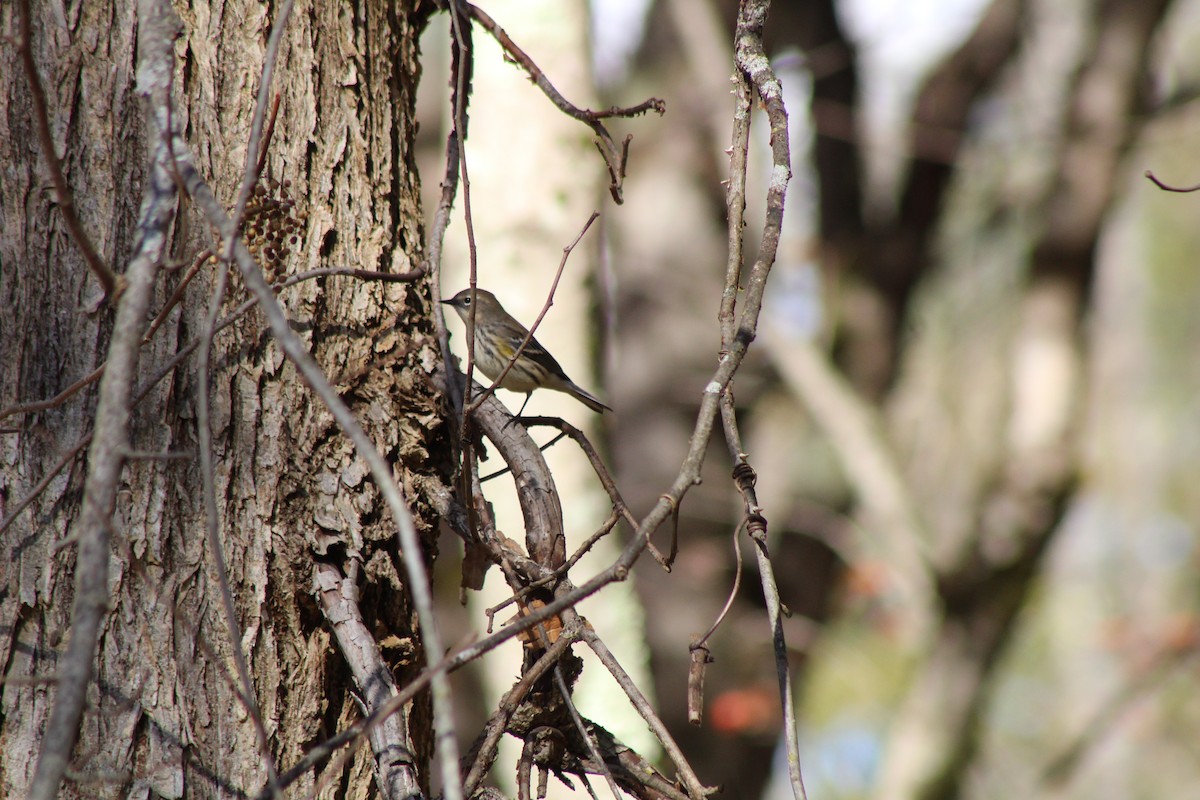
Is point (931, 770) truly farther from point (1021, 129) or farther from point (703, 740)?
point (1021, 129)

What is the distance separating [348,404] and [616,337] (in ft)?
20.7

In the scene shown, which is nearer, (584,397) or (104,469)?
(104,469)

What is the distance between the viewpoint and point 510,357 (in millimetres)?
5180

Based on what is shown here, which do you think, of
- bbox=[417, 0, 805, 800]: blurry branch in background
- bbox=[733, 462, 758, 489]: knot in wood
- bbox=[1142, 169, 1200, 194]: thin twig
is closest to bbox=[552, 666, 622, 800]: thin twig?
bbox=[417, 0, 805, 800]: blurry branch in background

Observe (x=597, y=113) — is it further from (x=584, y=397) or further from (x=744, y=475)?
(x=584, y=397)

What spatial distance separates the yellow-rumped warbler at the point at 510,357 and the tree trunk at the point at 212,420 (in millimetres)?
2353

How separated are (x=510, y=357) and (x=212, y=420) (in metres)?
3.24

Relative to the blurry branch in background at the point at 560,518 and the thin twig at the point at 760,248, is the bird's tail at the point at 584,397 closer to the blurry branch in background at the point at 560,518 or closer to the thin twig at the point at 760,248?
the blurry branch in background at the point at 560,518

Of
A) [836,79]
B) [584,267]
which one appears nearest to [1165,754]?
[836,79]

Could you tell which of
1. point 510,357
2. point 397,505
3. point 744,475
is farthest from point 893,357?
point 397,505

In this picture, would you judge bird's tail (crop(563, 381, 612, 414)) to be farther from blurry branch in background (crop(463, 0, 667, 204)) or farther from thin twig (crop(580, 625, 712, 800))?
thin twig (crop(580, 625, 712, 800))

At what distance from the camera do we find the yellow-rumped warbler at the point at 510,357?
488 centimetres

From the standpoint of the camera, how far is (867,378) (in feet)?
26.4

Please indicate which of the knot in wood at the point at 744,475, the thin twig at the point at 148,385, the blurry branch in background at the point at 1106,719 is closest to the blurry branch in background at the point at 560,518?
the knot in wood at the point at 744,475
